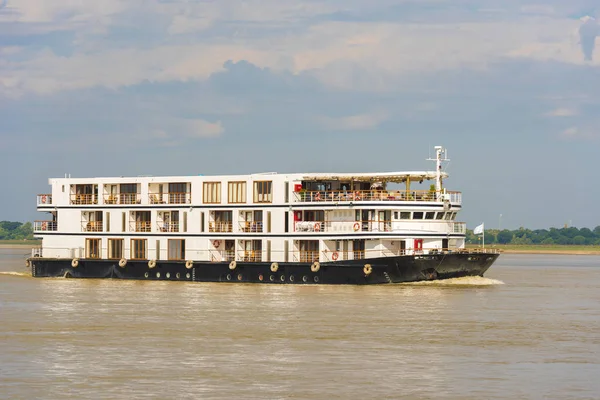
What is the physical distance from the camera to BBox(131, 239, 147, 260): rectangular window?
211 ft

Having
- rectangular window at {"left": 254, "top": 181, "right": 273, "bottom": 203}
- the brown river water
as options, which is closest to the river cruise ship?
rectangular window at {"left": 254, "top": 181, "right": 273, "bottom": 203}

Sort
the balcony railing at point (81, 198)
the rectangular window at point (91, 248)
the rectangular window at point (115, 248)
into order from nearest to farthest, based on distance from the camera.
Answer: the rectangular window at point (115, 248) → the rectangular window at point (91, 248) → the balcony railing at point (81, 198)

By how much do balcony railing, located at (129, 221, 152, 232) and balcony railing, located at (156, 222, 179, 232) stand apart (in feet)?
1.98

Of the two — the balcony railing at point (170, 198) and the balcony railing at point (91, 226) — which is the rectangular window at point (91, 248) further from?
the balcony railing at point (170, 198)

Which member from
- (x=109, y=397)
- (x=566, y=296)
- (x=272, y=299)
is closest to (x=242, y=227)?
(x=272, y=299)

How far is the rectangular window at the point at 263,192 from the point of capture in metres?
60.9

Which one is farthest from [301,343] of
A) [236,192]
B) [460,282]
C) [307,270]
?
[236,192]

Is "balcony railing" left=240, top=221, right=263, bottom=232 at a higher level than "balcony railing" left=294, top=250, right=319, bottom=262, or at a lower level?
higher

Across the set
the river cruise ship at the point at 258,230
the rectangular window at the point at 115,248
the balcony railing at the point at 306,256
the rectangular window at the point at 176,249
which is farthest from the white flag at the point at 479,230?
the rectangular window at the point at 115,248

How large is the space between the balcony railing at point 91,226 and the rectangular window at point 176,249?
530cm

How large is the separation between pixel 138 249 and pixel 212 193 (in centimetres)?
574

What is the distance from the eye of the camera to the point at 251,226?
6147 cm

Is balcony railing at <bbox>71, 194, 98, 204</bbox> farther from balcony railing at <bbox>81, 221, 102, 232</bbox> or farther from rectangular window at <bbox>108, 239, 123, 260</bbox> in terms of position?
rectangular window at <bbox>108, 239, 123, 260</bbox>

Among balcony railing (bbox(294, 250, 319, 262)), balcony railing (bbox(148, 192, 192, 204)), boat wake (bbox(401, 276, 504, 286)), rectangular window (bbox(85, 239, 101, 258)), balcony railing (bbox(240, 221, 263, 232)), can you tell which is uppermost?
balcony railing (bbox(148, 192, 192, 204))
